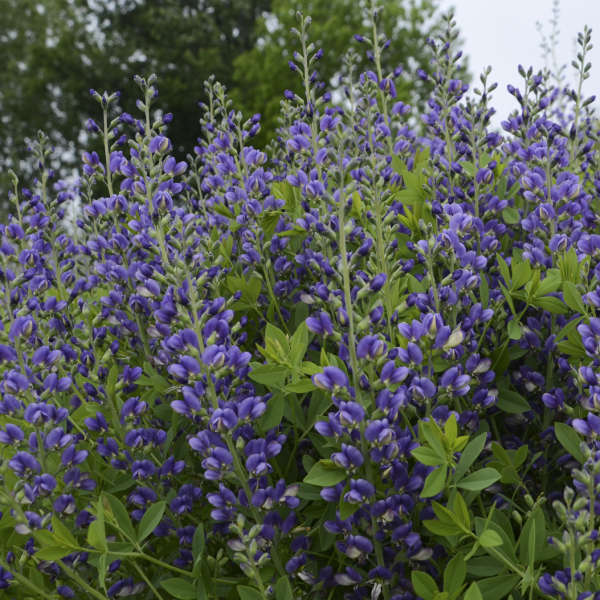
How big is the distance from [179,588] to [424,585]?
26.3 inches

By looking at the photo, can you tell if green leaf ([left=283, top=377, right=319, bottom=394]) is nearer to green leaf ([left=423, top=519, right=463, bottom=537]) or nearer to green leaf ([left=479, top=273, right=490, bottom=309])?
green leaf ([left=423, top=519, right=463, bottom=537])

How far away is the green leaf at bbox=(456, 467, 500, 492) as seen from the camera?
173 centimetres

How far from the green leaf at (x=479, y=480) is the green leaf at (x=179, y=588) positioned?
2.60 feet

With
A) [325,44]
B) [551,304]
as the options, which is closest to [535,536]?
[551,304]

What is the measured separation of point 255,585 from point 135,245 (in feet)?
3.97

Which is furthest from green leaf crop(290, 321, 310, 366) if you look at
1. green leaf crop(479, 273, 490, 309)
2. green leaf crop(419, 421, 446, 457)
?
green leaf crop(479, 273, 490, 309)

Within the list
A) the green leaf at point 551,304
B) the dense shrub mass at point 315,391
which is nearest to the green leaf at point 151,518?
the dense shrub mass at point 315,391

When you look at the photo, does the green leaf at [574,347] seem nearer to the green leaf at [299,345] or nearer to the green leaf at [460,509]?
the green leaf at [460,509]

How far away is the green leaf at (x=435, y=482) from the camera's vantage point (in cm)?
170

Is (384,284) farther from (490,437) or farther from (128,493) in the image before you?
(128,493)

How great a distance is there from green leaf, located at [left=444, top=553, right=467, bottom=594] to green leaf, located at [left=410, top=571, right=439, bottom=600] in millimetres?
34

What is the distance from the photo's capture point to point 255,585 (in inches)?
73.0

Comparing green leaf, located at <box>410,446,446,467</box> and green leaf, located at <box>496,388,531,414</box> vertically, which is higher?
green leaf, located at <box>496,388,531,414</box>

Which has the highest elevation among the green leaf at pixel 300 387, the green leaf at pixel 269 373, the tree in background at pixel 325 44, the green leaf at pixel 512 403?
the tree in background at pixel 325 44
